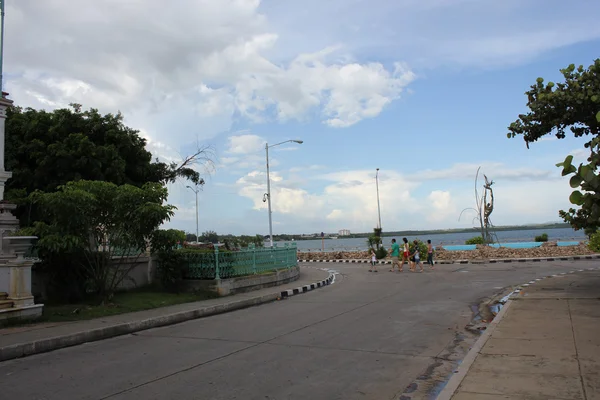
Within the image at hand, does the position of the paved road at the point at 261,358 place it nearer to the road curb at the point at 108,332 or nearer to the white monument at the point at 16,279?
the road curb at the point at 108,332

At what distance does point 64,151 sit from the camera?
15906mm

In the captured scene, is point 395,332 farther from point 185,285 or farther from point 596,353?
point 185,285

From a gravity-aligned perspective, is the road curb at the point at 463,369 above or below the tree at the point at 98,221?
below

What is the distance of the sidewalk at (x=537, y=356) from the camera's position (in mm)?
5008

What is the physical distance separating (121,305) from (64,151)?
21.7 feet

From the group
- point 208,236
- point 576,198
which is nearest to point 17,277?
point 576,198

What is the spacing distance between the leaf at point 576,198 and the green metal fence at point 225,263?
1198 centimetres

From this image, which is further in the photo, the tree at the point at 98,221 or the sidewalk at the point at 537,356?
the tree at the point at 98,221

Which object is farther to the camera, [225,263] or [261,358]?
[225,263]

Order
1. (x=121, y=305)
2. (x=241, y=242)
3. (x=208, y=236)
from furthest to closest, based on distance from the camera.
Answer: (x=208, y=236) < (x=241, y=242) < (x=121, y=305)

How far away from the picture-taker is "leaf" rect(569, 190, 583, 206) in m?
3.51

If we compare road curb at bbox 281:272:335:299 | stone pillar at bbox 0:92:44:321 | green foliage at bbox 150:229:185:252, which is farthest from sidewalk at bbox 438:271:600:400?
stone pillar at bbox 0:92:44:321

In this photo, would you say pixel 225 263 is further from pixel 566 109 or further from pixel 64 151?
pixel 566 109

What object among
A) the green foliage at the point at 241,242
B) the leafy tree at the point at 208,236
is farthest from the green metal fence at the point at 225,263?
the leafy tree at the point at 208,236
